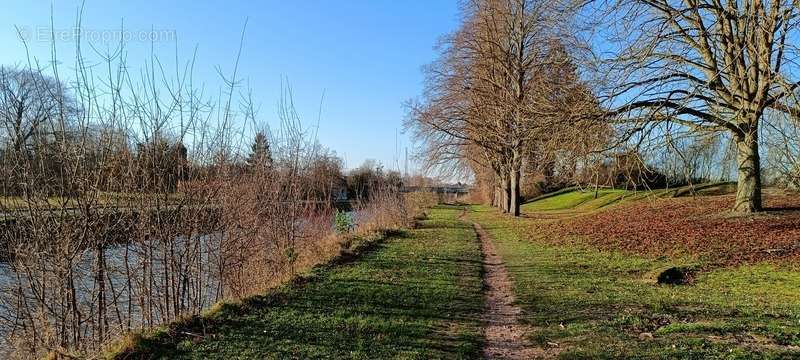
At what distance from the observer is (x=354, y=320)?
239 inches

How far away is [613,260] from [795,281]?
12.2 feet

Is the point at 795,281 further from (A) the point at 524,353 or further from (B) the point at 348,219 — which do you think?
(B) the point at 348,219

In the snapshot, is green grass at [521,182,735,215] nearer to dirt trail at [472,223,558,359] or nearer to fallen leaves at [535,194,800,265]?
fallen leaves at [535,194,800,265]

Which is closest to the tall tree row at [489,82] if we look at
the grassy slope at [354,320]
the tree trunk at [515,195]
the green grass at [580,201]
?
the tree trunk at [515,195]

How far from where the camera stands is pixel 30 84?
5457 millimetres

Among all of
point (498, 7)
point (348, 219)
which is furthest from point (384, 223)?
point (498, 7)

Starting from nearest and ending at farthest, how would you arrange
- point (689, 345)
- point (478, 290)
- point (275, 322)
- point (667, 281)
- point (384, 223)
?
point (689, 345) < point (275, 322) < point (478, 290) < point (667, 281) < point (384, 223)

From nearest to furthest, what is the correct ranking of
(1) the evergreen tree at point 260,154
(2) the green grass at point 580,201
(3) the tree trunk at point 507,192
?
(1) the evergreen tree at point 260,154
(3) the tree trunk at point 507,192
(2) the green grass at point 580,201

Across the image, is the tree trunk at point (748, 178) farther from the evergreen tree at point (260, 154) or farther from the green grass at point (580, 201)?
the green grass at point (580, 201)

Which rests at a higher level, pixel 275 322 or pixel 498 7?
pixel 498 7

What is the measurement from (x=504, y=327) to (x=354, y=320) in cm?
180

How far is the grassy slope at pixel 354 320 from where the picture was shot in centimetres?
498

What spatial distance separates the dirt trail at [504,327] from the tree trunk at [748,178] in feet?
26.6

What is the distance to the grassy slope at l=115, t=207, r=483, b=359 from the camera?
16.4ft
